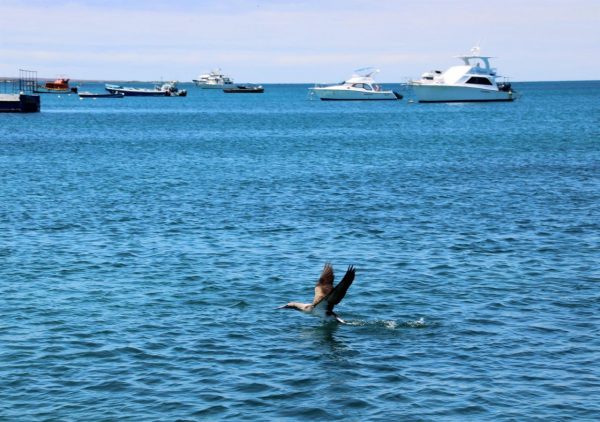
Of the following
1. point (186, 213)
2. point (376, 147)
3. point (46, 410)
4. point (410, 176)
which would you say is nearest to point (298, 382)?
point (46, 410)

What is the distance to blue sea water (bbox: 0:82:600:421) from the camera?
18047mm

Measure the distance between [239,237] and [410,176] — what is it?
83.2 ft

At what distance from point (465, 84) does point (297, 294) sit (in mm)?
139737

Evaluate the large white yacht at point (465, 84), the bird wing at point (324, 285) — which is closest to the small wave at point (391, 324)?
the bird wing at point (324, 285)

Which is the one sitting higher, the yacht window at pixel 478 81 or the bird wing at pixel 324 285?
the yacht window at pixel 478 81

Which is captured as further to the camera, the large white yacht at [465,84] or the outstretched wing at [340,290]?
the large white yacht at [465,84]

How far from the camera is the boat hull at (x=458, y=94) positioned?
162m

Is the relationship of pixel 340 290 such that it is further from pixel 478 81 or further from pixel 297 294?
pixel 478 81

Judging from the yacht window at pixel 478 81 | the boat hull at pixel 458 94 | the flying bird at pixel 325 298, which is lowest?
the flying bird at pixel 325 298

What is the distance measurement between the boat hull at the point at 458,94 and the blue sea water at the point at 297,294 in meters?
103

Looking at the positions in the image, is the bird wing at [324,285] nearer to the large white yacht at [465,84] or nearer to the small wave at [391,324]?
the small wave at [391,324]

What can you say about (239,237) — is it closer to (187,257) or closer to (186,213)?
(187,257)

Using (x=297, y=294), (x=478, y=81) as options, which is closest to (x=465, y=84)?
(x=478, y=81)

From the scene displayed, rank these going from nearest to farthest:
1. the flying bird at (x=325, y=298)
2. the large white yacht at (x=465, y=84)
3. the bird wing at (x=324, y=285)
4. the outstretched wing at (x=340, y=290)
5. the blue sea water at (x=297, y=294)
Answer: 1. the blue sea water at (x=297, y=294)
2. the outstretched wing at (x=340, y=290)
3. the flying bird at (x=325, y=298)
4. the bird wing at (x=324, y=285)
5. the large white yacht at (x=465, y=84)
